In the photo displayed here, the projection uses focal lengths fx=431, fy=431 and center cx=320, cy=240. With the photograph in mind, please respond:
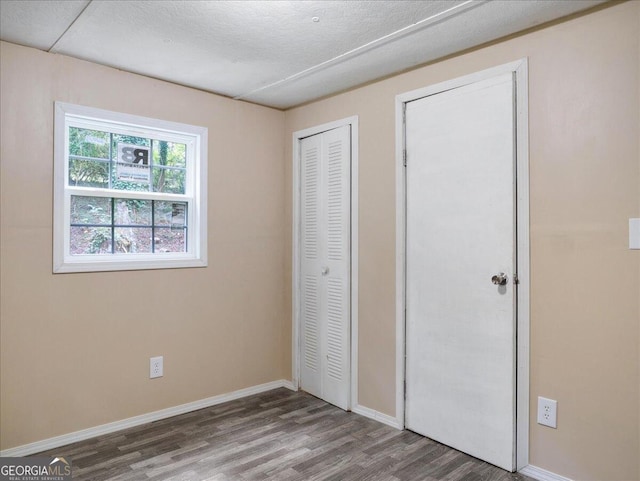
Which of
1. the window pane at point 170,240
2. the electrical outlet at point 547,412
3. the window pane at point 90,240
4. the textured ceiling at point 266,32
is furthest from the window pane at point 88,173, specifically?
the electrical outlet at point 547,412

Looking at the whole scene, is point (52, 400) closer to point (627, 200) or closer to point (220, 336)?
point (220, 336)

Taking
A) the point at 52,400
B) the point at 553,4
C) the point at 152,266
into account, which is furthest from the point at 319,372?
the point at 553,4

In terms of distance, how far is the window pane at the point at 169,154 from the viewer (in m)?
3.07

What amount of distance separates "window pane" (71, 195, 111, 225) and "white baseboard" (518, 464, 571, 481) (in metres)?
2.85

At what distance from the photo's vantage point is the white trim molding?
284 cm

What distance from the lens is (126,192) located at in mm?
2877


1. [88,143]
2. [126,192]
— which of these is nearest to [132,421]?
[126,192]

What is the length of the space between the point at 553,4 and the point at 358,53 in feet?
3.32

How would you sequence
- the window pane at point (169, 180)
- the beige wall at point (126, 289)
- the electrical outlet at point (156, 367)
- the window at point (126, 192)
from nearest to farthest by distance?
the beige wall at point (126, 289) → the window at point (126, 192) → the electrical outlet at point (156, 367) → the window pane at point (169, 180)

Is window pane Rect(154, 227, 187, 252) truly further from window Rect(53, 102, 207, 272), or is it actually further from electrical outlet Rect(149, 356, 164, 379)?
electrical outlet Rect(149, 356, 164, 379)

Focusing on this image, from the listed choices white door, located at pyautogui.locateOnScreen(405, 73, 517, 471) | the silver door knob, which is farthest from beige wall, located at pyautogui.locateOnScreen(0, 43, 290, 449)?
the silver door knob

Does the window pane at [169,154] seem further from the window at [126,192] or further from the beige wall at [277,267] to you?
the beige wall at [277,267]

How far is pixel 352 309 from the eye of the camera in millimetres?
3127

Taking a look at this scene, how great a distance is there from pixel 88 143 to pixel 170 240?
0.83 meters
